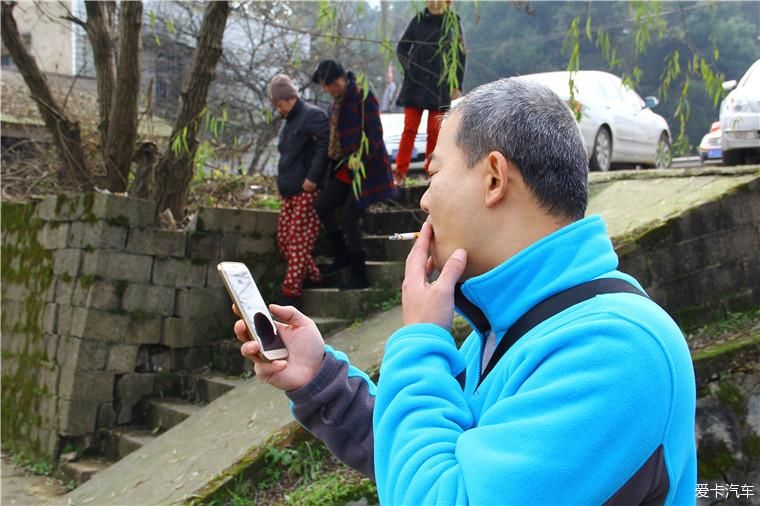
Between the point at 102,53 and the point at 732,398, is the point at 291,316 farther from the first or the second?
the point at 102,53

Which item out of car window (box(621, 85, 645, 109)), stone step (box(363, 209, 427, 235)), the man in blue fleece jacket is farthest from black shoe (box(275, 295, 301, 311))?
car window (box(621, 85, 645, 109))

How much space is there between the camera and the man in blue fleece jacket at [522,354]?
4.17 ft

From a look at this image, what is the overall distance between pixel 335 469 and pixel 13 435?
4555 mm

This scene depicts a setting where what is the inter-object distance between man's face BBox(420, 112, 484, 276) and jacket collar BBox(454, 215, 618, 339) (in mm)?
84

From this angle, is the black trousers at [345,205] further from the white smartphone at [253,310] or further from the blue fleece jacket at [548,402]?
the blue fleece jacket at [548,402]

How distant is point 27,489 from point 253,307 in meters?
5.63

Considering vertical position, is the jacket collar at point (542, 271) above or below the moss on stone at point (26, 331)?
above

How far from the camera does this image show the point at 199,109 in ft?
24.4

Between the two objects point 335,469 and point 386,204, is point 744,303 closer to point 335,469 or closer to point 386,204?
point 335,469

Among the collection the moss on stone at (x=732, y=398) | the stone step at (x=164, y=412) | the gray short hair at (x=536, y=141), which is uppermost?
the gray short hair at (x=536, y=141)

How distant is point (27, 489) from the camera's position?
21.7 feet

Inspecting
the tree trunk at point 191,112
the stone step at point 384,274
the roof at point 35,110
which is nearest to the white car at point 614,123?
the stone step at point 384,274

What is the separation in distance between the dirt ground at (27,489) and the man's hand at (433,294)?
16.8 feet

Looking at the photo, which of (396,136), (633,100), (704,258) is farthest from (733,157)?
(396,136)
